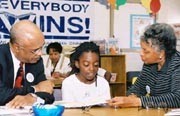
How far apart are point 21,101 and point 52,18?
4281 mm

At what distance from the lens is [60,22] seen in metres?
6.50

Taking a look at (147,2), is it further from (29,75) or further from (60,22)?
(29,75)

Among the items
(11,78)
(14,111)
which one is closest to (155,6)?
(11,78)

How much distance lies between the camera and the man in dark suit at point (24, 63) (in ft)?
7.87

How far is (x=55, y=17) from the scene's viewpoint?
646cm

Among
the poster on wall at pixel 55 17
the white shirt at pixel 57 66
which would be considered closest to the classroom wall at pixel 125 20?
the poster on wall at pixel 55 17

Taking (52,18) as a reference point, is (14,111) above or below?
below

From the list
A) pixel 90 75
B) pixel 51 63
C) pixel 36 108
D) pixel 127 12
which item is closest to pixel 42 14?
pixel 51 63

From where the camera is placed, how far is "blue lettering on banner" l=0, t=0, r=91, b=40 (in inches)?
241

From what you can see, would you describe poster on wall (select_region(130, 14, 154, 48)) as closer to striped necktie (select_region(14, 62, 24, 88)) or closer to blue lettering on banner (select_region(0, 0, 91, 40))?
blue lettering on banner (select_region(0, 0, 91, 40))

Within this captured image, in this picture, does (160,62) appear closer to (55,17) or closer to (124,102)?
(124,102)

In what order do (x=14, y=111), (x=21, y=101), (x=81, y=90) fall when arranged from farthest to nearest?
(x=81, y=90) → (x=21, y=101) → (x=14, y=111)

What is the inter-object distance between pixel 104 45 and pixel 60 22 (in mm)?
890

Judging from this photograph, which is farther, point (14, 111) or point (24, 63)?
point (24, 63)
